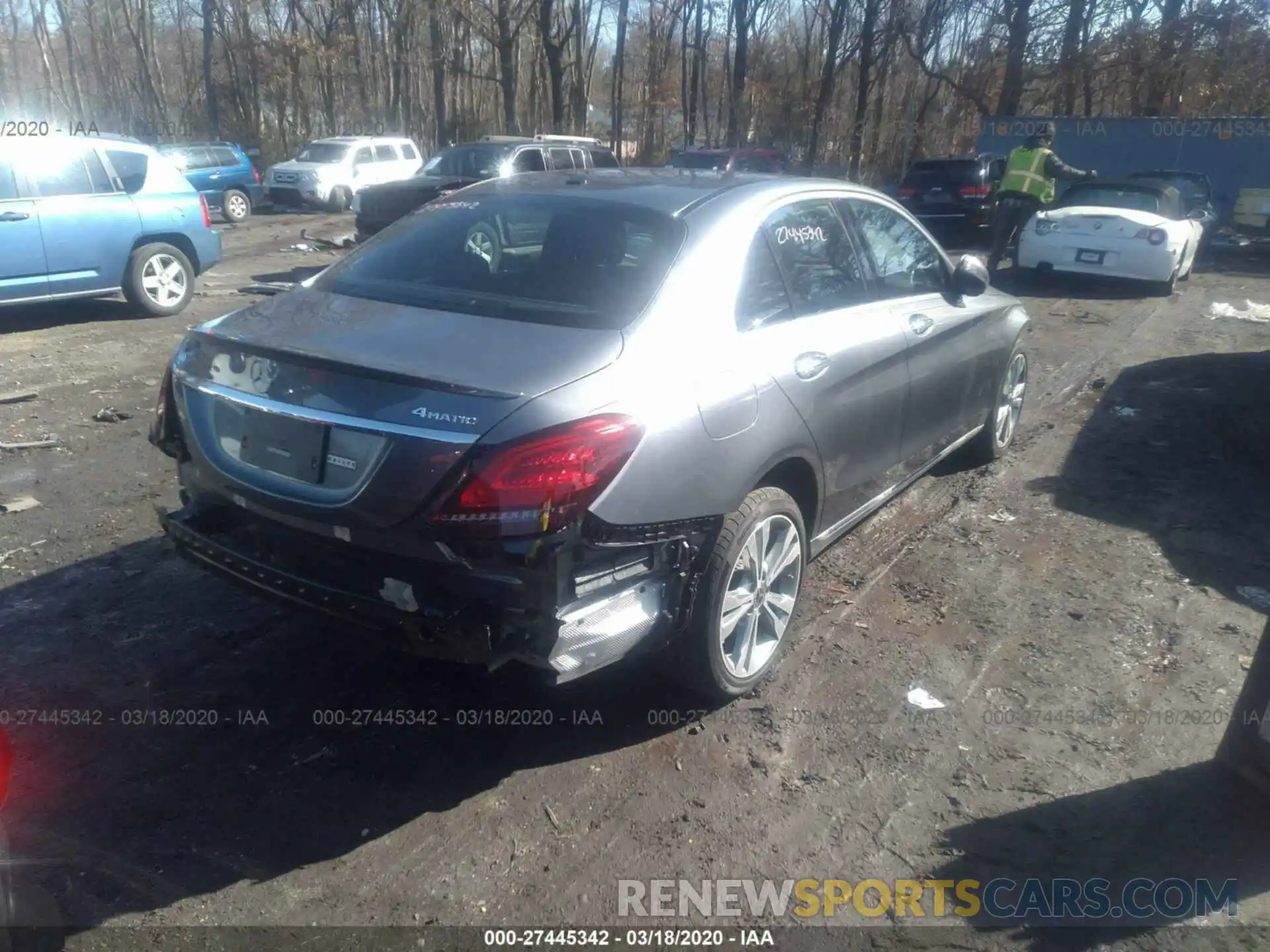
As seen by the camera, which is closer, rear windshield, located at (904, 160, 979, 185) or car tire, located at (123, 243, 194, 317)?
car tire, located at (123, 243, 194, 317)

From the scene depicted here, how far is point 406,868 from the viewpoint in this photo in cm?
273

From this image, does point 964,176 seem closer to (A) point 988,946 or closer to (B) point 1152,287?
(B) point 1152,287

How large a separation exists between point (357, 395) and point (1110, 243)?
11.9 m

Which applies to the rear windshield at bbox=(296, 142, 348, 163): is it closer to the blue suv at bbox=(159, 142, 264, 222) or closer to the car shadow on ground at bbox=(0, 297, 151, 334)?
the blue suv at bbox=(159, 142, 264, 222)

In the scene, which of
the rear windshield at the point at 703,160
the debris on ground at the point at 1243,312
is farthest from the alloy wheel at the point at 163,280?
the rear windshield at the point at 703,160

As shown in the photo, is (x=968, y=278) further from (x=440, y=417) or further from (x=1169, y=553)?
(x=440, y=417)

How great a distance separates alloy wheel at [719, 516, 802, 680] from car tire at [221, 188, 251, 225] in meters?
20.3

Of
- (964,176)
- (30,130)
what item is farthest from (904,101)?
(30,130)

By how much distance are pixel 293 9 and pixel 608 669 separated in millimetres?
43982

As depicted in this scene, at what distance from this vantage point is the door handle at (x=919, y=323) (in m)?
4.45

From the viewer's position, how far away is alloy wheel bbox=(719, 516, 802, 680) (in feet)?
11.1

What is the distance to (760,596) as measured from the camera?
11.6ft

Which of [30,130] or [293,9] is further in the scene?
[293,9]

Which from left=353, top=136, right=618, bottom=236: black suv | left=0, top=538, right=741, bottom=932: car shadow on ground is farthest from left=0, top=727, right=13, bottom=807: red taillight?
left=353, top=136, right=618, bottom=236: black suv
